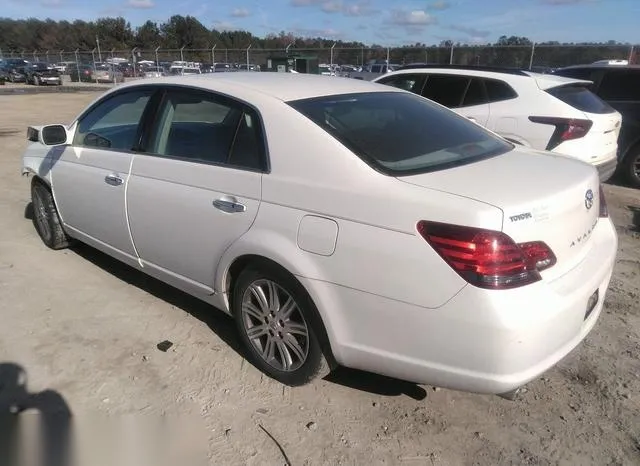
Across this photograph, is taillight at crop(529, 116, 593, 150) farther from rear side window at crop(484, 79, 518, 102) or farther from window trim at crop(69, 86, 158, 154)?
window trim at crop(69, 86, 158, 154)

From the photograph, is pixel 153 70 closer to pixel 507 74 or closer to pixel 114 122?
pixel 507 74

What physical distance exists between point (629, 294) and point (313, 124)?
297 centimetres

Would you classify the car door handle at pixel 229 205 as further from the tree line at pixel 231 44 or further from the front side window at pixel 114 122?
the tree line at pixel 231 44

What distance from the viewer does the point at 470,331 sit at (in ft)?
7.07

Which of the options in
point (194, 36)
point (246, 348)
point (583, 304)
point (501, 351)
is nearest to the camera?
point (501, 351)

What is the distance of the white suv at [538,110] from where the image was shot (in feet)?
19.6

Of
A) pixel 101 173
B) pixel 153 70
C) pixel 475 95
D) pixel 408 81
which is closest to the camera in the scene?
pixel 101 173

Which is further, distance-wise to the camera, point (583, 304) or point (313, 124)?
point (313, 124)

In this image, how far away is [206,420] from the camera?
2.72 metres

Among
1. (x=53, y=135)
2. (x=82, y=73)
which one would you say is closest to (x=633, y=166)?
(x=53, y=135)

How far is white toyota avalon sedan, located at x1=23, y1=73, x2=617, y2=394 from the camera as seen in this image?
217cm

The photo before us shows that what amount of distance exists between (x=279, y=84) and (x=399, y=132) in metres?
0.81

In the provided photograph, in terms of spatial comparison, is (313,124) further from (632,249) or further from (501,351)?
(632,249)

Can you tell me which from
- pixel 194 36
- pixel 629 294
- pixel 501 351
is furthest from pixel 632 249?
pixel 194 36
